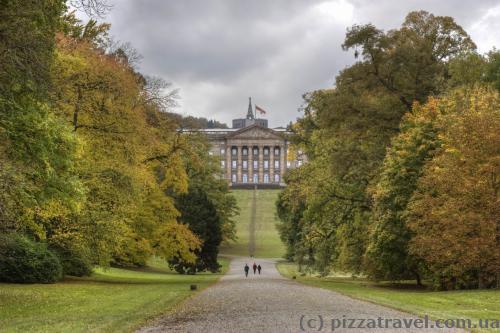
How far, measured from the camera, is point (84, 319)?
562 inches

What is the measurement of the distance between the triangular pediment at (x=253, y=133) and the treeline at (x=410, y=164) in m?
125

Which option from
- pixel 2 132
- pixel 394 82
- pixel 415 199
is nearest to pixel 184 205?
pixel 394 82

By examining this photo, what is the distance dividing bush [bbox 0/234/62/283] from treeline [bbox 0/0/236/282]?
44 mm

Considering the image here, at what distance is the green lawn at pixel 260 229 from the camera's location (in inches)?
3270

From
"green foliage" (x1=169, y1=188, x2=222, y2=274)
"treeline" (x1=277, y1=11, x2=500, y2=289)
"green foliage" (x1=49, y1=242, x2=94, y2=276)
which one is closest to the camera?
"treeline" (x1=277, y1=11, x2=500, y2=289)

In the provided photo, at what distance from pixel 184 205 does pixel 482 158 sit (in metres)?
30.5

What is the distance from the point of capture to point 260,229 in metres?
99.5

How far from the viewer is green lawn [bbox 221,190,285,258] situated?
273 feet

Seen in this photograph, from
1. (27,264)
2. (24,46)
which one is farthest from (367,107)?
(24,46)

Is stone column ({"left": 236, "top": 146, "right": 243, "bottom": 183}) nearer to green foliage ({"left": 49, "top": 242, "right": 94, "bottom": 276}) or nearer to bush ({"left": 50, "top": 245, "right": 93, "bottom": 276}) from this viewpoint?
green foliage ({"left": 49, "top": 242, "right": 94, "bottom": 276})

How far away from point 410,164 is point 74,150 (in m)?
15.8

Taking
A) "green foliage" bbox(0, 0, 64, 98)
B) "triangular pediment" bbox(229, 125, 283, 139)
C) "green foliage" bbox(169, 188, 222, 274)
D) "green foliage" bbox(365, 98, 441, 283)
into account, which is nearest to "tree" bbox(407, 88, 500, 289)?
"green foliage" bbox(365, 98, 441, 283)

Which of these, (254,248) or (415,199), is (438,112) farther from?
(254,248)

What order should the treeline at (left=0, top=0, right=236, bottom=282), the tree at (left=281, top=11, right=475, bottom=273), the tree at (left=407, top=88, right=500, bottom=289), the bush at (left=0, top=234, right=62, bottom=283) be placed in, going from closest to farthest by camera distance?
1. the treeline at (left=0, top=0, right=236, bottom=282)
2. the tree at (left=407, top=88, right=500, bottom=289)
3. the bush at (left=0, top=234, right=62, bottom=283)
4. the tree at (left=281, top=11, right=475, bottom=273)
